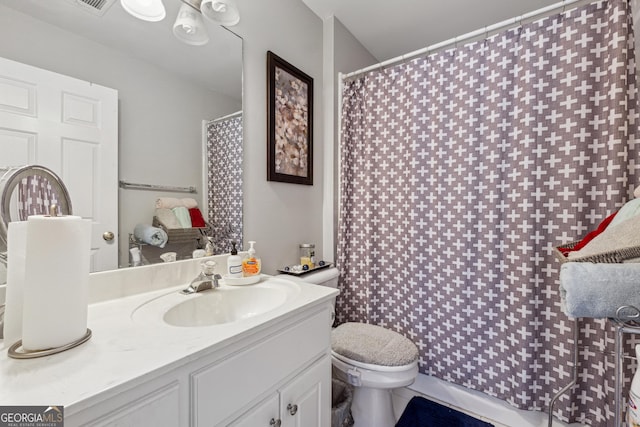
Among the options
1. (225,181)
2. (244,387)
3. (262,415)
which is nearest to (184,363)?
(244,387)

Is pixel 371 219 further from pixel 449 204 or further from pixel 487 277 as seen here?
pixel 487 277

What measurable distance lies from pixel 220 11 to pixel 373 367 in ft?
5.52

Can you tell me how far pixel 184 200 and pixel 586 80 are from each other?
1.73 meters

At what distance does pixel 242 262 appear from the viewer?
3.82 ft

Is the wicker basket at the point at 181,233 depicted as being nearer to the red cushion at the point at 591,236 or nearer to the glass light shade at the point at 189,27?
the glass light shade at the point at 189,27

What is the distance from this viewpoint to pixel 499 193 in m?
1.31

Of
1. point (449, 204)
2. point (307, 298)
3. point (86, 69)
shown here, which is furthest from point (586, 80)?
point (86, 69)

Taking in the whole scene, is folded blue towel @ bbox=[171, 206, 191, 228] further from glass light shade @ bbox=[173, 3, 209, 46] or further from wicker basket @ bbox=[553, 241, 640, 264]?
wicker basket @ bbox=[553, 241, 640, 264]

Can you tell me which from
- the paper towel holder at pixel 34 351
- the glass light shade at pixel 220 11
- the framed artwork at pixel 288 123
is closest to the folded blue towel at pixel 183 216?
the framed artwork at pixel 288 123

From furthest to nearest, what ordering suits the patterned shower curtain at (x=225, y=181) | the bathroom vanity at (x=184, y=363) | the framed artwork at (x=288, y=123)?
the framed artwork at (x=288, y=123), the patterned shower curtain at (x=225, y=181), the bathroom vanity at (x=184, y=363)

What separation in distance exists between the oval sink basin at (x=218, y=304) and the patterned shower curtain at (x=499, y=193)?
2.56 feet

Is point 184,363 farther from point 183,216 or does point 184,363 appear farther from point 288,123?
point 288,123

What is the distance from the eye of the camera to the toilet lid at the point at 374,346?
4.11 ft

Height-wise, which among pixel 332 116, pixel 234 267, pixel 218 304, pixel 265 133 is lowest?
pixel 218 304
